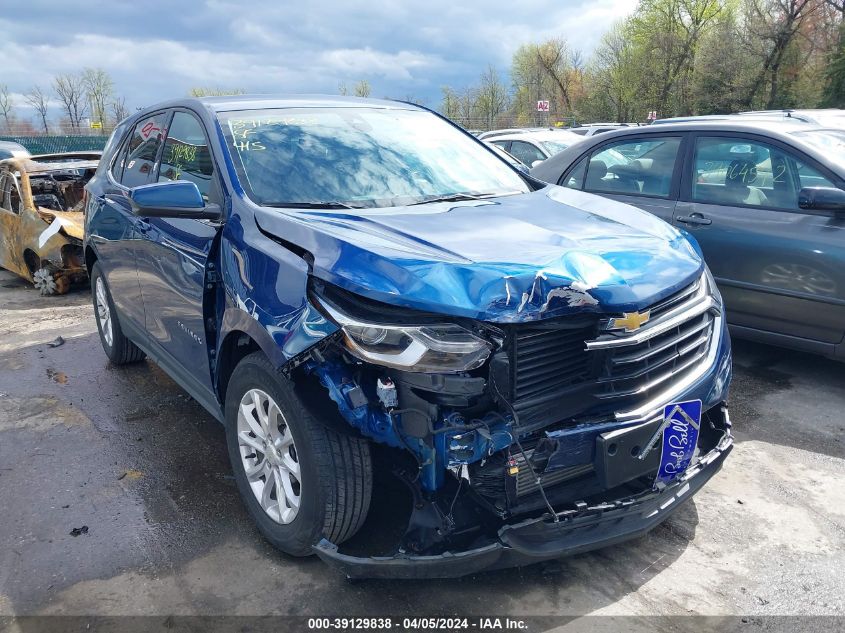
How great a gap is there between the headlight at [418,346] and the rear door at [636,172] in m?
3.34

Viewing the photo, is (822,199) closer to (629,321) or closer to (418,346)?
(629,321)

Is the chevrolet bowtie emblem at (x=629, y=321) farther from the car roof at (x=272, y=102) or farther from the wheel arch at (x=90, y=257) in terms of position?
the wheel arch at (x=90, y=257)

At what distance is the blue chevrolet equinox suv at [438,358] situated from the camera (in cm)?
229

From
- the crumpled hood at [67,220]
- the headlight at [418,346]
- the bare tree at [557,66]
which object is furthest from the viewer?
the bare tree at [557,66]

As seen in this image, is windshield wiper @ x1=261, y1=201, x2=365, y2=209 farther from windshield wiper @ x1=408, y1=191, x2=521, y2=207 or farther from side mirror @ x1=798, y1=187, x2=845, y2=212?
side mirror @ x1=798, y1=187, x2=845, y2=212

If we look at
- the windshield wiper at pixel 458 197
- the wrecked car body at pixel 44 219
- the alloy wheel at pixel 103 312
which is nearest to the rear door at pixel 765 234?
the windshield wiper at pixel 458 197

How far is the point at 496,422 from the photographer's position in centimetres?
229

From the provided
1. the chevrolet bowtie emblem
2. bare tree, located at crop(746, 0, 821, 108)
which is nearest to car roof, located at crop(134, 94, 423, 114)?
the chevrolet bowtie emblem

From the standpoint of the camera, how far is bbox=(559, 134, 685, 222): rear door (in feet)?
16.9

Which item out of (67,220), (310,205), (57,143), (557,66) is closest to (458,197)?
(310,205)

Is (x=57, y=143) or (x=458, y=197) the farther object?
(x=57, y=143)

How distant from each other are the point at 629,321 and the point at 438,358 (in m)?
0.71

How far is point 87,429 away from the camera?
168 inches

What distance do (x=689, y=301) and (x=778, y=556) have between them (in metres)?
1.12
